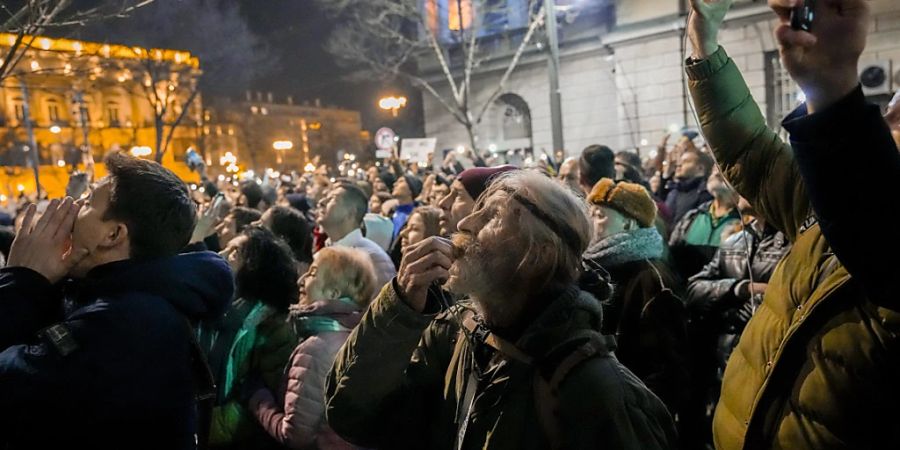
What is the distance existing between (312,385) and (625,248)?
195 centimetres

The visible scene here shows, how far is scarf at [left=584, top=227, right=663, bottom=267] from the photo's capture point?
3.97 metres

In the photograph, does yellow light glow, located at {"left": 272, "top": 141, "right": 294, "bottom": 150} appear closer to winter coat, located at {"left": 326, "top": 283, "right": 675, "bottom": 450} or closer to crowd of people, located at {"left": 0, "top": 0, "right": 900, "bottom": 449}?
crowd of people, located at {"left": 0, "top": 0, "right": 900, "bottom": 449}

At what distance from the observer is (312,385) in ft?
10.9

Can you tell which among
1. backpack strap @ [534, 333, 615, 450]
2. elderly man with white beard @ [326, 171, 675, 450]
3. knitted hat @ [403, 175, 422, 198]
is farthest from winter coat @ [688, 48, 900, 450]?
knitted hat @ [403, 175, 422, 198]

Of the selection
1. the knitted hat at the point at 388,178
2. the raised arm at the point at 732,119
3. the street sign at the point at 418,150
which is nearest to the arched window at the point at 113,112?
the street sign at the point at 418,150

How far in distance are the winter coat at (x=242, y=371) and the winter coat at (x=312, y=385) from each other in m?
0.30

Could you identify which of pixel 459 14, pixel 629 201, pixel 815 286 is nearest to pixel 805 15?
pixel 815 286

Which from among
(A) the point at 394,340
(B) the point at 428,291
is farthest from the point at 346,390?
(B) the point at 428,291

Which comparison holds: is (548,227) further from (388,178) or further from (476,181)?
(388,178)

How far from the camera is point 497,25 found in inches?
1037

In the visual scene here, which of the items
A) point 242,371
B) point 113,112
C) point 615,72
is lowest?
point 242,371

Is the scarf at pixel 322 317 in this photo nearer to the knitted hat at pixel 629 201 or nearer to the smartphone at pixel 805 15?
the knitted hat at pixel 629 201

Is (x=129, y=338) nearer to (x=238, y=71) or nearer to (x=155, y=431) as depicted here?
(x=155, y=431)

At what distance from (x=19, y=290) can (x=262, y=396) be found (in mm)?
1654
